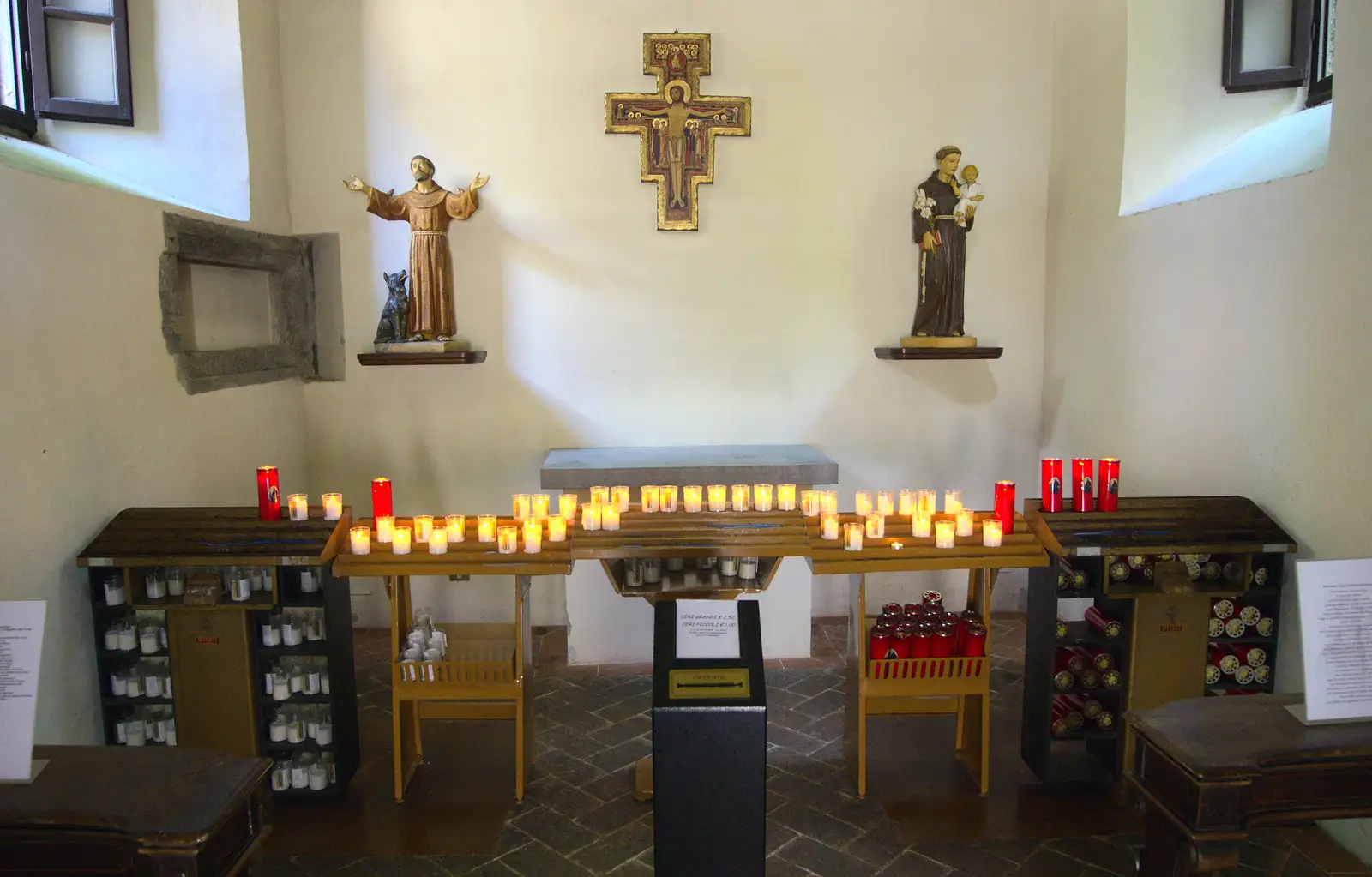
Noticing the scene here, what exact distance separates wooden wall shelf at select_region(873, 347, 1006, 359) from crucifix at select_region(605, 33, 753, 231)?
1539mm

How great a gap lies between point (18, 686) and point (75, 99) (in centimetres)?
352

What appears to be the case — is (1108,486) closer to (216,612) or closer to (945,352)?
(945,352)

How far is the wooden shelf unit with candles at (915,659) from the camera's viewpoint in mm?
3604

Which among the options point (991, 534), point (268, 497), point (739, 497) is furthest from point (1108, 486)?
point (268, 497)

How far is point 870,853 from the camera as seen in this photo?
3.37m

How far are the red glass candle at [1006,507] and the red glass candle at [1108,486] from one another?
36cm

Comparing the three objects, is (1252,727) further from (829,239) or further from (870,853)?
(829,239)

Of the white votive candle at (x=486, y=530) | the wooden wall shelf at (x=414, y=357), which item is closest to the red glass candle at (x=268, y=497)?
the white votive candle at (x=486, y=530)

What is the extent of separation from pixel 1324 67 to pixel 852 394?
9.66 ft

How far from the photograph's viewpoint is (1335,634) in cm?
243

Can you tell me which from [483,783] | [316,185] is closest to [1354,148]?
[483,783]

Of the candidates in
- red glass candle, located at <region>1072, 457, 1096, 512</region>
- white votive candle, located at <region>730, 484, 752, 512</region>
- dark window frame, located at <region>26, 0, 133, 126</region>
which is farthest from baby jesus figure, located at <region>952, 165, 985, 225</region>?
dark window frame, located at <region>26, 0, 133, 126</region>

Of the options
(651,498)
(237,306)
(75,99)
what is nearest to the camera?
(651,498)

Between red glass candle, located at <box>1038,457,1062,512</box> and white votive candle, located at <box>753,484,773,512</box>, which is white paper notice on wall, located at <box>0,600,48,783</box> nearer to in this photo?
white votive candle, located at <box>753,484,773,512</box>
